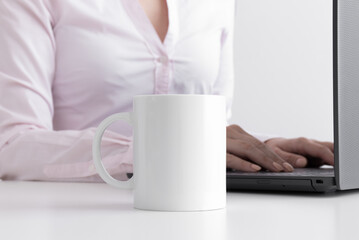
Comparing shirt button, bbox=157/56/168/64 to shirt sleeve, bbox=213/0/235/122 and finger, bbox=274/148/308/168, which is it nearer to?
shirt sleeve, bbox=213/0/235/122

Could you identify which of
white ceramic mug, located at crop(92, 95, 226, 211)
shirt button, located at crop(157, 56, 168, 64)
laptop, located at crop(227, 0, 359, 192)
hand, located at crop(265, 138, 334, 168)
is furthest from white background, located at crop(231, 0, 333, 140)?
white ceramic mug, located at crop(92, 95, 226, 211)

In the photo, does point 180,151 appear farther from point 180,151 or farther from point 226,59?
point 226,59

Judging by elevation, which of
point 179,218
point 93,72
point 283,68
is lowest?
point 179,218

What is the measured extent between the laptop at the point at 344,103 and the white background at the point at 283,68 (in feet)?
6.93

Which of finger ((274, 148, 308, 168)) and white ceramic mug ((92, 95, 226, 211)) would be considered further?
finger ((274, 148, 308, 168))

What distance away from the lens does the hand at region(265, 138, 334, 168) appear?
1.00 metres

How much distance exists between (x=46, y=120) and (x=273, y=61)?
1.78 m

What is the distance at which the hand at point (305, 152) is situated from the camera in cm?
100

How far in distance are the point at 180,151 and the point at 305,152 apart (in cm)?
51

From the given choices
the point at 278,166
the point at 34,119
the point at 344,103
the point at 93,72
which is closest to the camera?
the point at 344,103

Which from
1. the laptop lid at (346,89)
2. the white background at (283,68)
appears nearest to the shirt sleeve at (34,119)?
the laptop lid at (346,89)

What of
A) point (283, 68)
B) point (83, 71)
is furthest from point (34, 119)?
point (283, 68)

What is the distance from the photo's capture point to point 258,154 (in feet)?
2.80

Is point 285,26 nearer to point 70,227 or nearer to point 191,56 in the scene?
point 191,56
